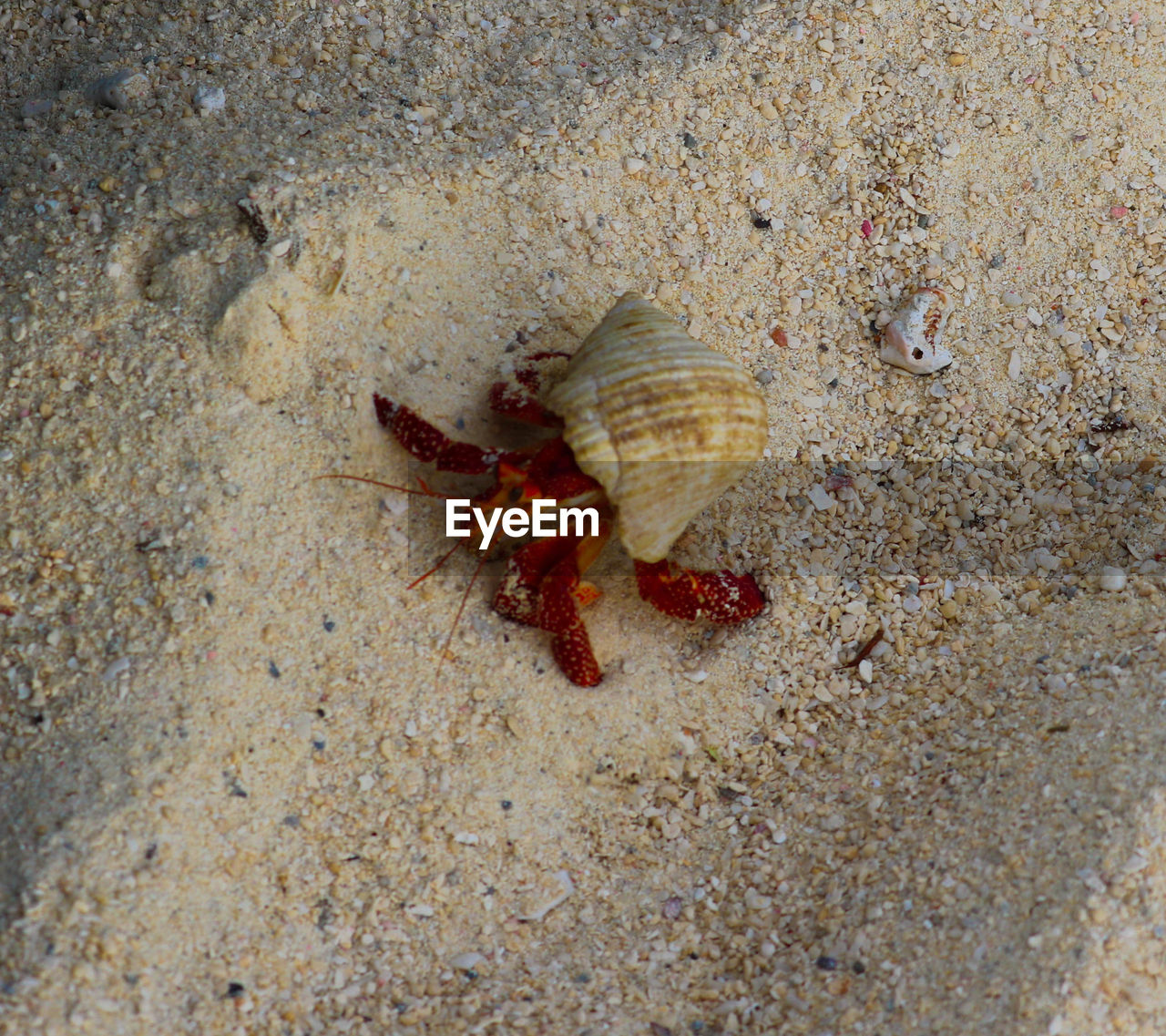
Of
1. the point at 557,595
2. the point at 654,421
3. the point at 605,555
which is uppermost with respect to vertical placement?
the point at 654,421

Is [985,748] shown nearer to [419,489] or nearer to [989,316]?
[989,316]

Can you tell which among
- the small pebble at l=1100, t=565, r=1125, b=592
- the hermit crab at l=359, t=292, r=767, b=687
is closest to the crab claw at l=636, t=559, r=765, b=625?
the hermit crab at l=359, t=292, r=767, b=687

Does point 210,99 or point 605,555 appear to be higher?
point 210,99

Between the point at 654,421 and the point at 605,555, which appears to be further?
the point at 605,555

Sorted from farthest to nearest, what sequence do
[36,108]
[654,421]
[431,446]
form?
1. [36,108]
2. [431,446]
3. [654,421]

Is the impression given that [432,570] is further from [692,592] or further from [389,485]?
[692,592]

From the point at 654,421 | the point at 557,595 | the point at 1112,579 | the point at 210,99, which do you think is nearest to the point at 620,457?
the point at 654,421

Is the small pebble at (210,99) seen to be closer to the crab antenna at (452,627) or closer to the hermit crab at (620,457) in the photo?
the hermit crab at (620,457)

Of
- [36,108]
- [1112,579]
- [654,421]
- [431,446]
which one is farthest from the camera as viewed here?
[36,108]

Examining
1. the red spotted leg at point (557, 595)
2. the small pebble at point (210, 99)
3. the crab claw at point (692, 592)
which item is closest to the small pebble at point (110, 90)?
the small pebble at point (210, 99)
